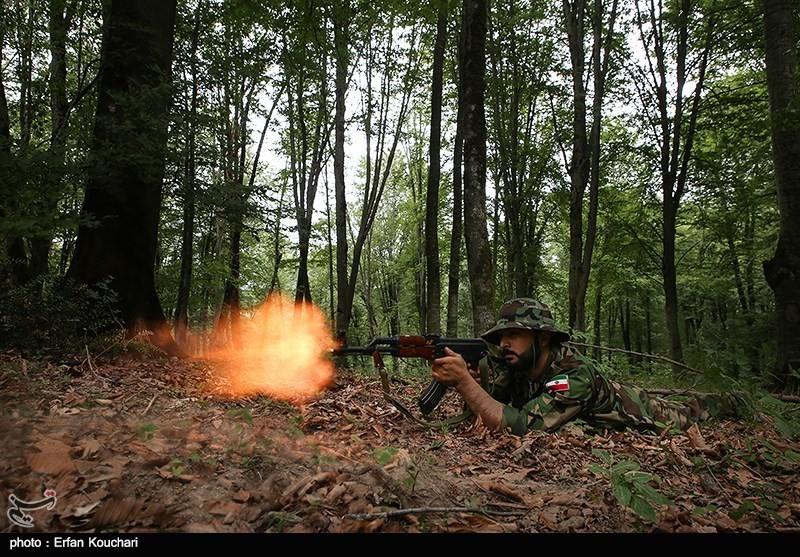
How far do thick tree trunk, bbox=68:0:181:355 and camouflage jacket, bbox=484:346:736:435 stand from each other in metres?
5.16

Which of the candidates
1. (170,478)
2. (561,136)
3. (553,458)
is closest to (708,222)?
(561,136)

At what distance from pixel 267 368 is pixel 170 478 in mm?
4176

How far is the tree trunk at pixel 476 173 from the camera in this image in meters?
7.07

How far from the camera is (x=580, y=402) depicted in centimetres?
393

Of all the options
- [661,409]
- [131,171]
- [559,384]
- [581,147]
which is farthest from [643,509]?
[581,147]

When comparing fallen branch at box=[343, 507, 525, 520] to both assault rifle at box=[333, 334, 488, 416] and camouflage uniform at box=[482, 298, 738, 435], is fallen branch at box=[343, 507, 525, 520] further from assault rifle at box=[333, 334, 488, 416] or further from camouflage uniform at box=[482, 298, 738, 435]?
assault rifle at box=[333, 334, 488, 416]

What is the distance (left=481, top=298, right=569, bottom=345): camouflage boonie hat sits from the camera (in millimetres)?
3977

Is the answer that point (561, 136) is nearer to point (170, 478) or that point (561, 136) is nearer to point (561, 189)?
point (561, 189)

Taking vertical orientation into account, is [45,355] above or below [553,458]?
above

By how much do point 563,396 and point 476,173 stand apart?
14.9 ft

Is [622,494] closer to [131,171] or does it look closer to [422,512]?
[422,512]

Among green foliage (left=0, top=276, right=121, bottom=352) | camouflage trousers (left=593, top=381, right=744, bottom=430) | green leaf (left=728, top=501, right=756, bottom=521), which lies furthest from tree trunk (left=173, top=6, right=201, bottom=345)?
green leaf (left=728, top=501, right=756, bottom=521)

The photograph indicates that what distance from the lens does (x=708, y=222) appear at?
15.0 meters
